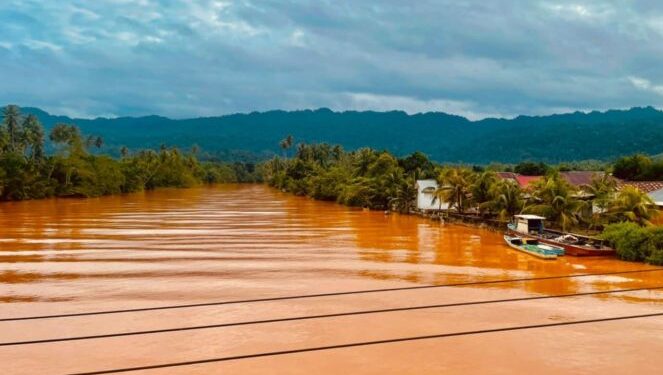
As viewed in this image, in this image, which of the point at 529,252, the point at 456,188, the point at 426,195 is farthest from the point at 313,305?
the point at 426,195

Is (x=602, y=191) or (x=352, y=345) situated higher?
(x=602, y=191)

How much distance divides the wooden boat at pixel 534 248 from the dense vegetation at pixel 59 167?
168ft

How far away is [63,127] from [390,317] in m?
89.3

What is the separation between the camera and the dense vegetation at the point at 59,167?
63188mm

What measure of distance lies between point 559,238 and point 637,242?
3835 mm

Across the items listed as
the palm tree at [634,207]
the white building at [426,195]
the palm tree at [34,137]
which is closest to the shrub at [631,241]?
the palm tree at [634,207]

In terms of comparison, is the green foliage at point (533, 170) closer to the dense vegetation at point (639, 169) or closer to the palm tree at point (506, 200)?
the dense vegetation at point (639, 169)

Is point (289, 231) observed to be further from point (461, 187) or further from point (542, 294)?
point (542, 294)

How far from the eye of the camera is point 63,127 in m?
92.4

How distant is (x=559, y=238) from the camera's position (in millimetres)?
26656

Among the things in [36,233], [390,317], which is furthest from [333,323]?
[36,233]

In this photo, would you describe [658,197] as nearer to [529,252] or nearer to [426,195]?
[529,252]

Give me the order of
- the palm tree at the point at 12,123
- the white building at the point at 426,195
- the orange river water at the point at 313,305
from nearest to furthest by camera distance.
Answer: the orange river water at the point at 313,305 → the white building at the point at 426,195 → the palm tree at the point at 12,123

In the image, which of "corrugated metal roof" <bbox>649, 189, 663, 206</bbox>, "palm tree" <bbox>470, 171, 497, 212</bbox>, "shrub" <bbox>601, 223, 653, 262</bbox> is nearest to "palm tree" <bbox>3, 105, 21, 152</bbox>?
"palm tree" <bbox>470, 171, 497, 212</bbox>
